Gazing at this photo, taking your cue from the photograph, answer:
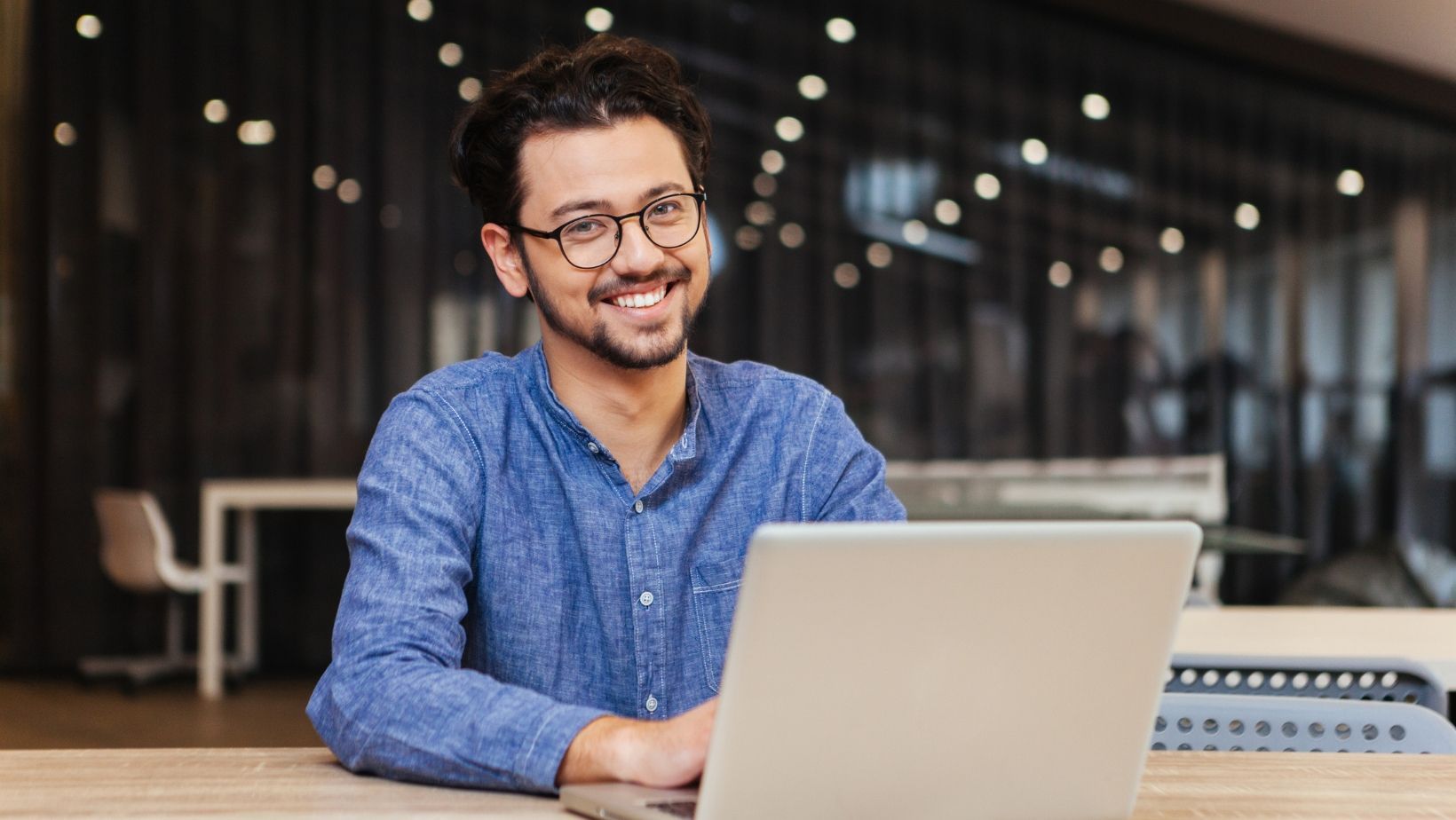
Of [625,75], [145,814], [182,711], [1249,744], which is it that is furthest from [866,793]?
[182,711]

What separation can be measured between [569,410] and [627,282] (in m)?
0.14

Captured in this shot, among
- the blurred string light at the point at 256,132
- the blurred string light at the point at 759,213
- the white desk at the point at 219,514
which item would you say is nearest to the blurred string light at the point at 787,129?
the blurred string light at the point at 759,213

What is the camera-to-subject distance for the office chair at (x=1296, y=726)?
1303mm

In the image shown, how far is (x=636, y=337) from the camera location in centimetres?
139

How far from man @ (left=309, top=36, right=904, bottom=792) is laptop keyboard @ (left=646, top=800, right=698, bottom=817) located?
35 centimetres

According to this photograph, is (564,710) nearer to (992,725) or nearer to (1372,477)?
(992,725)

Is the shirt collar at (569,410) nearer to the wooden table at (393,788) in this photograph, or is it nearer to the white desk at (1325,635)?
the wooden table at (393,788)

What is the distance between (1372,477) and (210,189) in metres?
5.47

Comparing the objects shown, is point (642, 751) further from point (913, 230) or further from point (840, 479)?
point (913, 230)

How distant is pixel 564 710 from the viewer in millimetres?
987

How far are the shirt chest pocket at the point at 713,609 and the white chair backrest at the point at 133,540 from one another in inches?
178

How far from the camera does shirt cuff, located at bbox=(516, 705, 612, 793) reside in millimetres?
952

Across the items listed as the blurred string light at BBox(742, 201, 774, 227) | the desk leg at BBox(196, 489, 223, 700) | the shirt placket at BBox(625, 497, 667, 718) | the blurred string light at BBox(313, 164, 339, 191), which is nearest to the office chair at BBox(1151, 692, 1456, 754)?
the shirt placket at BBox(625, 497, 667, 718)

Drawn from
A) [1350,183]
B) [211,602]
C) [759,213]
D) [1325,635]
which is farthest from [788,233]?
[1325,635]
